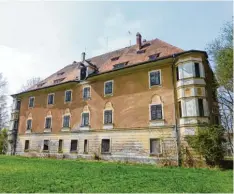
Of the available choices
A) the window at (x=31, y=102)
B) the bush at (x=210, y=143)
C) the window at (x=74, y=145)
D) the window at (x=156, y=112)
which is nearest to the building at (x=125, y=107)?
the window at (x=156, y=112)

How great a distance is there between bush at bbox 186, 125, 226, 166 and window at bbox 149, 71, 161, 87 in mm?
5934

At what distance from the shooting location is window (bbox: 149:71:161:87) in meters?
19.1

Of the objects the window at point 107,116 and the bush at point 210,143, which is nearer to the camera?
the bush at point 210,143

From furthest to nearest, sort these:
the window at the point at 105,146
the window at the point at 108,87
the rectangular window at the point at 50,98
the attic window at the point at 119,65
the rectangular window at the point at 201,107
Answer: the rectangular window at the point at 50,98, the attic window at the point at 119,65, the window at the point at 108,87, the window at the point at 105,146, the rectangular window at the point at 201,107

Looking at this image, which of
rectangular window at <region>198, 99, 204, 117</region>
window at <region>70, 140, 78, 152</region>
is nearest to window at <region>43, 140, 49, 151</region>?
window at <region>70, 140, 78, 152</region>

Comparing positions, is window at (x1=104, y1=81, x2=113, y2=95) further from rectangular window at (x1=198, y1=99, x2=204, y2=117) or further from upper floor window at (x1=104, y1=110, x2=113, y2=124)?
rectangular window at (x1=198, y1=99, x2=204, y2=117)

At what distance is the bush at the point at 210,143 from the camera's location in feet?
48.5

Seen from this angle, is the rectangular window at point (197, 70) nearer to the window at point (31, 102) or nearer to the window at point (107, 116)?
the window at point (107, 116)

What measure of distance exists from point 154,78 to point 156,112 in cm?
341

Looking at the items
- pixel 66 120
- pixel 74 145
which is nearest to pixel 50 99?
pixel 66 120

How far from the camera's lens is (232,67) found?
15977 millimetres

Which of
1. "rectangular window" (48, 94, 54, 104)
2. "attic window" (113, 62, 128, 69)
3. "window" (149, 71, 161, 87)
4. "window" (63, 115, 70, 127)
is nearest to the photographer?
"window" (149, 71, 161, 87)

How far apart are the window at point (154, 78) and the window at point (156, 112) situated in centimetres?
226

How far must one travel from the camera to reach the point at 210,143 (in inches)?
588
